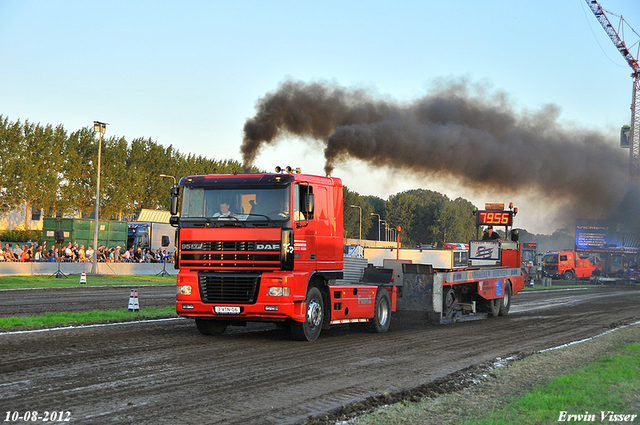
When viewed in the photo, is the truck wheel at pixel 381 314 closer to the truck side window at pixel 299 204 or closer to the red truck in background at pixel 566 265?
the truck side window at pixel 299 204

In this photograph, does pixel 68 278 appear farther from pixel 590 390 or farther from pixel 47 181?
pixel 590 390

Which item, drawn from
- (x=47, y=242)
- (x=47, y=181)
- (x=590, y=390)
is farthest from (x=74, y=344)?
(x=47, y=181)

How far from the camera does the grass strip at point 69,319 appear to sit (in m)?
14.5

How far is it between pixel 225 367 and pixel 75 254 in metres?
35.6

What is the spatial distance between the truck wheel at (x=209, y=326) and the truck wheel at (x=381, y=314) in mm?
3519

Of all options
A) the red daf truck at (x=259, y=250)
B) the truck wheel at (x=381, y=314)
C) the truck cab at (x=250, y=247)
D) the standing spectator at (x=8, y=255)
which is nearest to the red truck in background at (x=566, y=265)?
the standing spectator at (x=8, y=255)

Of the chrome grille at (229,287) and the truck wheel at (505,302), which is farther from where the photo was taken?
the truck wheel at (505,302)

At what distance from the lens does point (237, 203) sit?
41.2 feet

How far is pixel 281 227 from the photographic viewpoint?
40.1ft

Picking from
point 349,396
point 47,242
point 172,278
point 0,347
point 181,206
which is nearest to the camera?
point 349,396

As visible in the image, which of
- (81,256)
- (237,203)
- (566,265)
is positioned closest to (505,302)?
(237,203)

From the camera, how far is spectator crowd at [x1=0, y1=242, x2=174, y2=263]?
39062 millimetres

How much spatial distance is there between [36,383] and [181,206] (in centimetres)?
546

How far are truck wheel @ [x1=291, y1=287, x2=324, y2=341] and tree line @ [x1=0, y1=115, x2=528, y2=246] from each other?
35.0 meters
